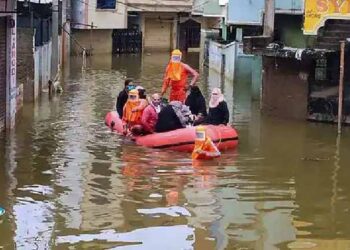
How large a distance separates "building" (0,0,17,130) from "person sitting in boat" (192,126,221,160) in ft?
15.7

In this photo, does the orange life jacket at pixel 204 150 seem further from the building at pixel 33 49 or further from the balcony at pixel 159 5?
the balcony at pixel 159 5

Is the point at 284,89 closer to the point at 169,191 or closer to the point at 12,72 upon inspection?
the point at 12,72

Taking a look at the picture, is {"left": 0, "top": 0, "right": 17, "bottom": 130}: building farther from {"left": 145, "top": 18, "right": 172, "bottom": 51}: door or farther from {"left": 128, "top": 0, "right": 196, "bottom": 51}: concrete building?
{"left": 145, "top": 18, "right": 172, "bottom": 51}: door

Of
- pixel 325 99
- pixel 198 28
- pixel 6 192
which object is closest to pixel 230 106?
pixel 325 99

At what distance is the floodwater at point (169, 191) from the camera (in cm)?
946

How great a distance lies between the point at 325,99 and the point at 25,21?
835 cm

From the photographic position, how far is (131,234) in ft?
31.2

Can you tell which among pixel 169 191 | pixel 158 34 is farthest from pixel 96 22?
pixel 169 191

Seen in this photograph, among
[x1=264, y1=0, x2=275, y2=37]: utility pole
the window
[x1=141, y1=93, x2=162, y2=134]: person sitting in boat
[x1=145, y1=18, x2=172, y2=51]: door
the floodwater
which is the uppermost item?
the window

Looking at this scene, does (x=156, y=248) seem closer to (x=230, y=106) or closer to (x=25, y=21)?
(x=25, y=21)

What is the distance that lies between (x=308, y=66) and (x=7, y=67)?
7629 mm

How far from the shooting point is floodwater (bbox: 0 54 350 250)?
946 cm

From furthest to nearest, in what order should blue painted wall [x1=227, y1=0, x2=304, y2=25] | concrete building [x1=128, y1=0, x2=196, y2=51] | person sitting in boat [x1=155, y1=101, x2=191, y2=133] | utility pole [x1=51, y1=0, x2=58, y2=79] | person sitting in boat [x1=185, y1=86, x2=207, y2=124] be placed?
concrete building [x1=128, y1=0, x2=196, y2=51]
utility pole [x1=51, y1=0, x2=58, y2=79]
blue painted wall [x1=227, y1=0, x2=304, y2=25]
person sitting in boat [x1=185, y1=86, x2=207, y2=124]
person sitting in boat [x1=155, y1=101, x2=191, y2=133]

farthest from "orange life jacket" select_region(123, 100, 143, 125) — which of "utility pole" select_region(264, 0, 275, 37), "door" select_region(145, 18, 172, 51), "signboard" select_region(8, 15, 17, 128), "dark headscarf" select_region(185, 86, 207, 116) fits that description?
"door" select_region(145, 18, 172, 51)
